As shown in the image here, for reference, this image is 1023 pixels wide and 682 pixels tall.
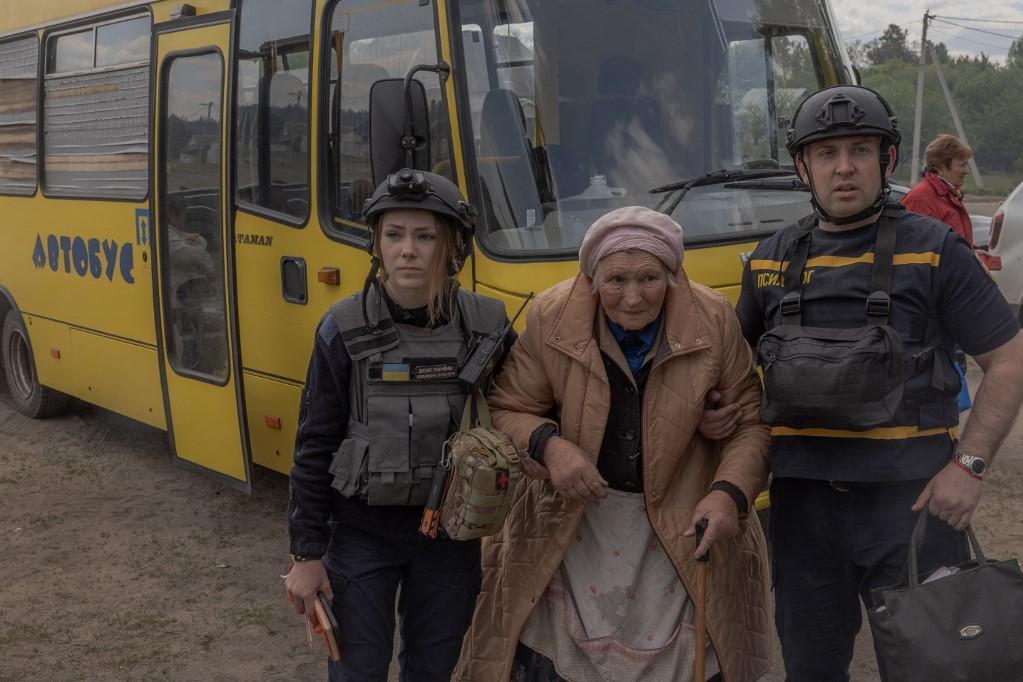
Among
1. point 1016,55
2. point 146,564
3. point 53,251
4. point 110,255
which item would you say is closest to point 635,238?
point 146,564

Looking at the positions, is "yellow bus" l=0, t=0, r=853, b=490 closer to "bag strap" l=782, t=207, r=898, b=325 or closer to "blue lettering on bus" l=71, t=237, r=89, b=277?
"blue lettering on bus" l=71, t=237, r=89, b=277

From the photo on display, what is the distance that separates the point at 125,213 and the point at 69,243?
2.93 ft

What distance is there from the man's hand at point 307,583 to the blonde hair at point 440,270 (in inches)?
25.6

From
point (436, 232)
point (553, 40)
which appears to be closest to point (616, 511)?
point (436, 232)

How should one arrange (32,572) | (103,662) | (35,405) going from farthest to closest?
(35,405)
(32,572)
(103,662)

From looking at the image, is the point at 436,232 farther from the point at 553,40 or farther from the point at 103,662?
the point at 103,662

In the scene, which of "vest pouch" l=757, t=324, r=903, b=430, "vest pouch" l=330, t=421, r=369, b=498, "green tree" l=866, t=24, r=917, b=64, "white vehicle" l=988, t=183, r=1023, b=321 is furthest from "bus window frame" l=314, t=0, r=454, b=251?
"green tree" l=866, t=24, r=917, b=64

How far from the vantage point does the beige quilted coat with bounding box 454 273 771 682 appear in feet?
8.91

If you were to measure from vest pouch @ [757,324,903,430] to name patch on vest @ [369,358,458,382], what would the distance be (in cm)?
74

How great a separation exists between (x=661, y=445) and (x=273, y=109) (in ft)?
10.7

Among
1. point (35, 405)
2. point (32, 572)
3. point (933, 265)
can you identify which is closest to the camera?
point (933, 265)

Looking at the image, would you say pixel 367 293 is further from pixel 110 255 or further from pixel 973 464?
pixel 110 255

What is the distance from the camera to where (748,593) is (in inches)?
114

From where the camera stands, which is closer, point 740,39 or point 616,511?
point 616,511
